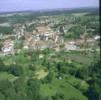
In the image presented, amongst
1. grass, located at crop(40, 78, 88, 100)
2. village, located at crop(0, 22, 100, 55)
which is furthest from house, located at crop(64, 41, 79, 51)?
grass, located at crop(40, 78, 88, 100)

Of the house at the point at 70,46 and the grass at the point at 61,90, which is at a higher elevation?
the grass at the point at 61,90

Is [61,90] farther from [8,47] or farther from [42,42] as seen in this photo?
[42,42]

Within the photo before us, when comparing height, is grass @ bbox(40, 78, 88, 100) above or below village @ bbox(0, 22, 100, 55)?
above

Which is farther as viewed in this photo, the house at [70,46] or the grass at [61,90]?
the house at [70,46]

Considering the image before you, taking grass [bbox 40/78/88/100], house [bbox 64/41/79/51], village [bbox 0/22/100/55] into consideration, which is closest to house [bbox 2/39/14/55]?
village [bbox 0/22/100/55]

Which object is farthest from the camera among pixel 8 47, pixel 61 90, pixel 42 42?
pixel 42 42

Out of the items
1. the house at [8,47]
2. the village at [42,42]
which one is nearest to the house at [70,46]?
the village at [42,42]

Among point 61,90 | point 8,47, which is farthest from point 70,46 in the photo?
point 61,90

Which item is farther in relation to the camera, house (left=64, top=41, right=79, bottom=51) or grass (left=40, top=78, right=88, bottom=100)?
house (left=64, top=41, right=79, bottom=51)

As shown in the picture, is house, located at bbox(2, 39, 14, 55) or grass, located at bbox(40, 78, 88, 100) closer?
grass, located at bbox(40, 78, 88, 100)

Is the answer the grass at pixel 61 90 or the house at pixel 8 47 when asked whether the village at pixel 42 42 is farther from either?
the grass at pixel 61 90

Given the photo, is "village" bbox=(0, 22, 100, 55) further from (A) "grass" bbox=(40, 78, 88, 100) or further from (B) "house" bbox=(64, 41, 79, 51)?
(A) "grass" bbox=(40, 78, 88, 100)
